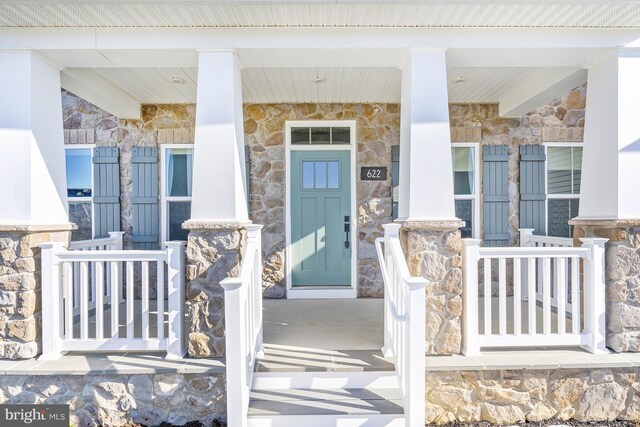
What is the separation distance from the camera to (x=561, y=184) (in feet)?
16.3

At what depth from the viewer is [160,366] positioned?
Answer: 8.96 ft

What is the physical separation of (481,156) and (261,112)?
2886mm

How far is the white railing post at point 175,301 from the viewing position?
112 inches

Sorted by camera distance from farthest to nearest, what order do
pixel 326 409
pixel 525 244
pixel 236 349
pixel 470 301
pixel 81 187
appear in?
pixel 81 187 < pixel 525 244 < pixel 470 301 < pixel 326 409 < pixel 236 349

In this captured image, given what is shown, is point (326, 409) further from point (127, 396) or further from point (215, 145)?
point (215, 145)

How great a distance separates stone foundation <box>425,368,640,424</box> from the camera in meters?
2.74

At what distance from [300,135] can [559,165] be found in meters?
3.40

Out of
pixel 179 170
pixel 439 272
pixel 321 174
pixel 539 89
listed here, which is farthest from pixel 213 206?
pixel 539 89

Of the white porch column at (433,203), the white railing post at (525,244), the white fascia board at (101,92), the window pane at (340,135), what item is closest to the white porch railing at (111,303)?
the white fascia board at (101,92)

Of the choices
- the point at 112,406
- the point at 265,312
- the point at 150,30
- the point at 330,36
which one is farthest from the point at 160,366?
the point at 330,36

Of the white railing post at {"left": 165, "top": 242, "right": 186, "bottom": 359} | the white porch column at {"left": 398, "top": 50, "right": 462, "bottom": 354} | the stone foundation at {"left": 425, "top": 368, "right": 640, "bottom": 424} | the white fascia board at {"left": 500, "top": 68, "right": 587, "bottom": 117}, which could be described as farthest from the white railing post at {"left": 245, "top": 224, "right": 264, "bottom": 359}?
the white fascia board at {"left": 500, "top": 68, "right": 587, "bottom": 117}

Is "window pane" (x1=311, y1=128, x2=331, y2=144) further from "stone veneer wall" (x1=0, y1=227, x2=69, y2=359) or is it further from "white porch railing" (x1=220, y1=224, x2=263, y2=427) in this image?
"stone veneer wall" (x1=0, y1=227, x2=69, y2=359)

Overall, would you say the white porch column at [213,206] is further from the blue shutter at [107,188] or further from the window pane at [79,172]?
the window pane at [79,172]

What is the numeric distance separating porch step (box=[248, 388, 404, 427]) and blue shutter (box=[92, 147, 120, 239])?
328 cm
